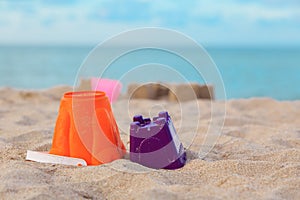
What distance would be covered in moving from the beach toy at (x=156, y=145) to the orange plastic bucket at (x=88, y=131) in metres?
0.11

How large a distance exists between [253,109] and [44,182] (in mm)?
2053

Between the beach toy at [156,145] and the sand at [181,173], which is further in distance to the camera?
the beach toy at [156,145]

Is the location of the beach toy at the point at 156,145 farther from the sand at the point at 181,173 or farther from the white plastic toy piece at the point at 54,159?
the white plastic toy piece at the point at 54,159

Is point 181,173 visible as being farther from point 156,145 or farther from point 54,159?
point 54,159

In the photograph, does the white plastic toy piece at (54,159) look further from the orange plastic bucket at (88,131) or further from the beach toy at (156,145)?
the beach toy at (156,145)

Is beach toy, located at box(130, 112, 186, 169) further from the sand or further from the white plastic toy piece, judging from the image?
the white plastic toy piece

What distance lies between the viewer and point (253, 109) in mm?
2848

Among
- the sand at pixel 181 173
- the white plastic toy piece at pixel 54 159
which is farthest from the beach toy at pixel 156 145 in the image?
the white plastic toy piece at pixel 54 159

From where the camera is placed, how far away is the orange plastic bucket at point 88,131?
1.37m

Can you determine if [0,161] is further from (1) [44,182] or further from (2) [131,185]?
(2) [131,185]

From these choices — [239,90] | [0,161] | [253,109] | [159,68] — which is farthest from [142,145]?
[239,90]

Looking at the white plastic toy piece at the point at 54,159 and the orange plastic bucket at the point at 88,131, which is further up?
the orange plastic bucket at the point at 88,131

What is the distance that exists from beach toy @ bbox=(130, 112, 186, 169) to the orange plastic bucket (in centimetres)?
11

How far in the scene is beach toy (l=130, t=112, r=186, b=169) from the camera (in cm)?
132
